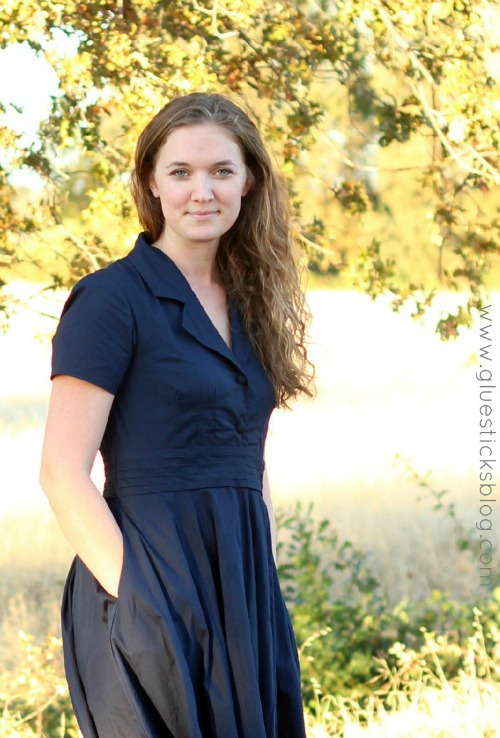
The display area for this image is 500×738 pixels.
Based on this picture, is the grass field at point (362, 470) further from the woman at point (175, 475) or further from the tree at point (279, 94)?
the woman at point (175, 475)

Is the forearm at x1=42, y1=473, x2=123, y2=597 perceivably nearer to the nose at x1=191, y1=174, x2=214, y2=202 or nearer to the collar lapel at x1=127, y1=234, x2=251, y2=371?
the collar lapel at x1=127, y1=234, x2=251, y2=371

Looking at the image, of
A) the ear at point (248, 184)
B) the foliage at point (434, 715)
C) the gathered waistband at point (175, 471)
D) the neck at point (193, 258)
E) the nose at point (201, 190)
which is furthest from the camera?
the foliage at point (434, 715)

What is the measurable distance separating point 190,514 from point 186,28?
2264 millimetres

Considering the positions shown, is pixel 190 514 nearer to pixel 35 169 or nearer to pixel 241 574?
pixel 241 574

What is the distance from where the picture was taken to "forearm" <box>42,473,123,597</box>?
7.05ft

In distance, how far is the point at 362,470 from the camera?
960 centimetres

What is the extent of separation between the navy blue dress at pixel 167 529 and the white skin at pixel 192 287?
0.05 metres

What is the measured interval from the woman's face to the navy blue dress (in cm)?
11

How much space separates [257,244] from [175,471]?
675 millimetres

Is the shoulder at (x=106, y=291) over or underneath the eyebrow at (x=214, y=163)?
underneath

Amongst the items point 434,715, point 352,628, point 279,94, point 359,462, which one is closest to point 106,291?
point 279,94

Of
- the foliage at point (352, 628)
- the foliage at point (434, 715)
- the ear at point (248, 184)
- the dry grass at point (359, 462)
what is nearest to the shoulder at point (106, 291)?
the ear at point (248, 184)

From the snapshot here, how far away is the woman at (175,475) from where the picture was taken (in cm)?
214

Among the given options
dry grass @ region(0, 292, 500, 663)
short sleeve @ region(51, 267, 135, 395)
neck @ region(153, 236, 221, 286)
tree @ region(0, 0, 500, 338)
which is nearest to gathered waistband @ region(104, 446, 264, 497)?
short sleeve @ region(51, 267, 135, 395)
